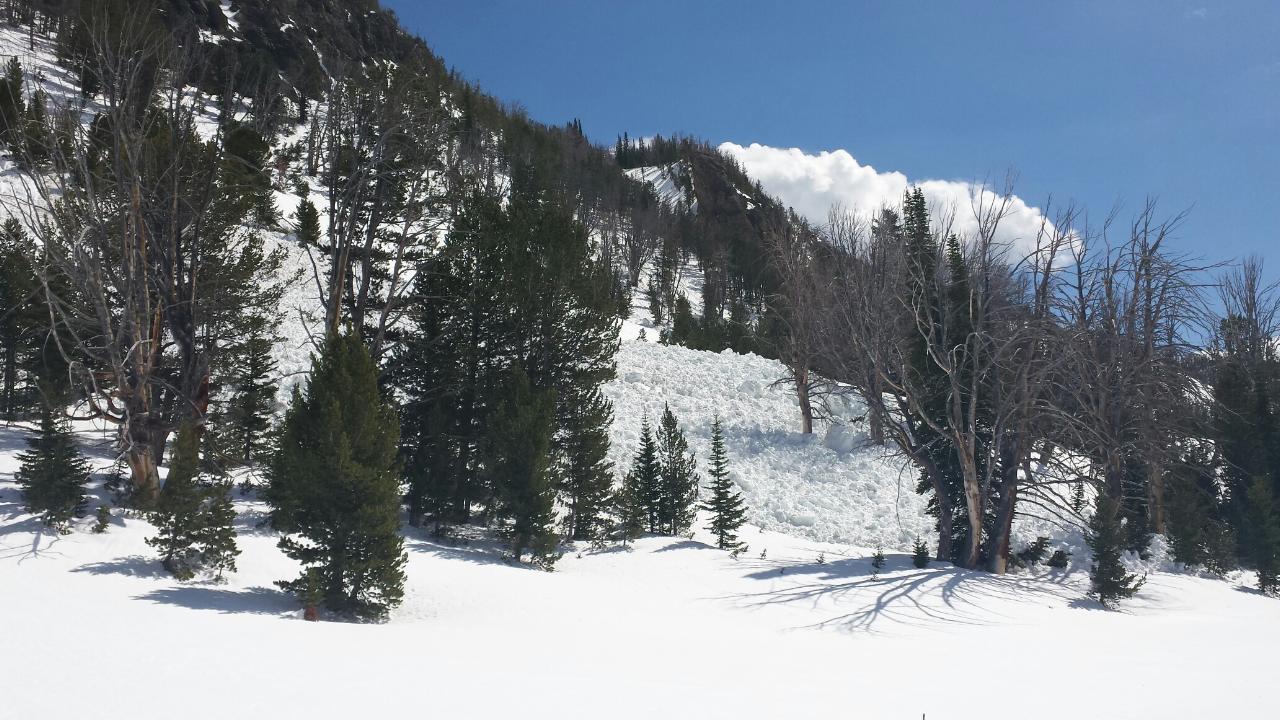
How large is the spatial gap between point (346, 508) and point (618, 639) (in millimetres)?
4679

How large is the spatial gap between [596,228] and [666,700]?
69381mm

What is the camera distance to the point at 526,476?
1560 cm

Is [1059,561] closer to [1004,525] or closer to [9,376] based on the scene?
[1004,525]

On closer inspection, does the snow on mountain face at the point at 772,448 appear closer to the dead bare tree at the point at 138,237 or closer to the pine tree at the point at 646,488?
the pine tree at the point at 646,488

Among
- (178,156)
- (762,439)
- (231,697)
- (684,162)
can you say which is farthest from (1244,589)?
(684,162)

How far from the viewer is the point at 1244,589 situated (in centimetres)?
1822

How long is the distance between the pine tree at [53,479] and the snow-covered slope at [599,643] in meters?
0.45

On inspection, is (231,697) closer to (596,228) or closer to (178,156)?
(178,156)

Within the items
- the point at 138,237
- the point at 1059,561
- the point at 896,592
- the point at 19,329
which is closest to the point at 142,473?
the point at 138,237

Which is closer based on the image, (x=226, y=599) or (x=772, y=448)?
(x=226, y=599)

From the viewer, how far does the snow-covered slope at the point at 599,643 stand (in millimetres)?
6410

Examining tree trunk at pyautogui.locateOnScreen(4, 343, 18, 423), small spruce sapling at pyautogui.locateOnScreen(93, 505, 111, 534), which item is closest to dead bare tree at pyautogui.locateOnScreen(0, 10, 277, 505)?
small spruce sapling at pyautogui.locateOnScreen(93, 505, 111, 534)

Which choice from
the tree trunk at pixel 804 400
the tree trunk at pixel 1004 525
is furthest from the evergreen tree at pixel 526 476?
the tree trunk at pixel 804 400

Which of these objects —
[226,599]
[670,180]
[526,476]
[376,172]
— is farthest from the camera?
[670,180]
